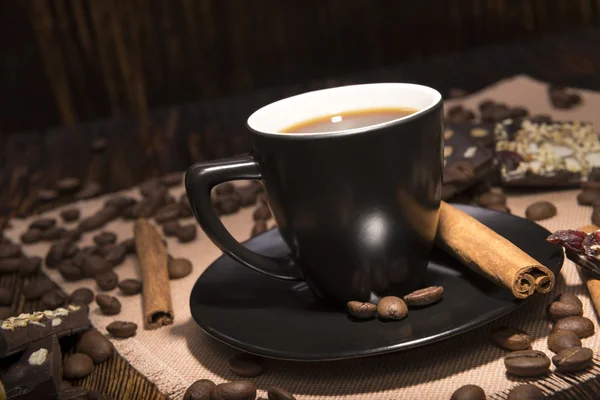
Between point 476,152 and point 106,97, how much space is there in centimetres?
154

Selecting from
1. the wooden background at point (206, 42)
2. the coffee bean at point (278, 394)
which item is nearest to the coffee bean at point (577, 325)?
the coffee bean at point (278, 394)

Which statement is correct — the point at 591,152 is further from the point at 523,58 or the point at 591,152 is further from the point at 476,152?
the point at 523,58

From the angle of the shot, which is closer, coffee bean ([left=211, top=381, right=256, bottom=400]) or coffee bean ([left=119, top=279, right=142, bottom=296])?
coffee bean ([left=211, top=381, right=256, bottom=400])

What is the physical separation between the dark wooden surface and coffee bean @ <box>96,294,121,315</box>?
0.63m

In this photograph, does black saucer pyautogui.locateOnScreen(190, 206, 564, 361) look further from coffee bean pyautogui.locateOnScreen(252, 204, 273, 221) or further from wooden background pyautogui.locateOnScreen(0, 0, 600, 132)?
wooden background pyautogui.locateOnScreen(0, 0, 600, 132)

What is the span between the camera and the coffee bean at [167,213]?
157 centimetres

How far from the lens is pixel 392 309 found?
36.2 inches

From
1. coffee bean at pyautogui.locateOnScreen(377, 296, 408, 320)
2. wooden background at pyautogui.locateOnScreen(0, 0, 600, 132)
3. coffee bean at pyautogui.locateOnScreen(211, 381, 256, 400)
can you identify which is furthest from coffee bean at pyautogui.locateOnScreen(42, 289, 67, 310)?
wooden background at pyautogui.locateOnScreen(0, 0, 600, 132)

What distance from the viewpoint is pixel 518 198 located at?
1465 mm

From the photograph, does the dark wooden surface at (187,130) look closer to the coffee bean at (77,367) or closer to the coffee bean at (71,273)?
the coffee bean at (71,273)

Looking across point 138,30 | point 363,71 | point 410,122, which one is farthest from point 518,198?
point 138,30

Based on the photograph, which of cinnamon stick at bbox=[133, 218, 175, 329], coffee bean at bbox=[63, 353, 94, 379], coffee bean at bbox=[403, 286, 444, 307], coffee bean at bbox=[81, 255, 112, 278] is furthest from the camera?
coffee bean at bbox=[81, 255, 112, 278]

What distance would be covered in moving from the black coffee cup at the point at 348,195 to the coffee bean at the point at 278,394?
0.17 metres

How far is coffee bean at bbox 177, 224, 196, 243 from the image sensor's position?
4.83 ft
